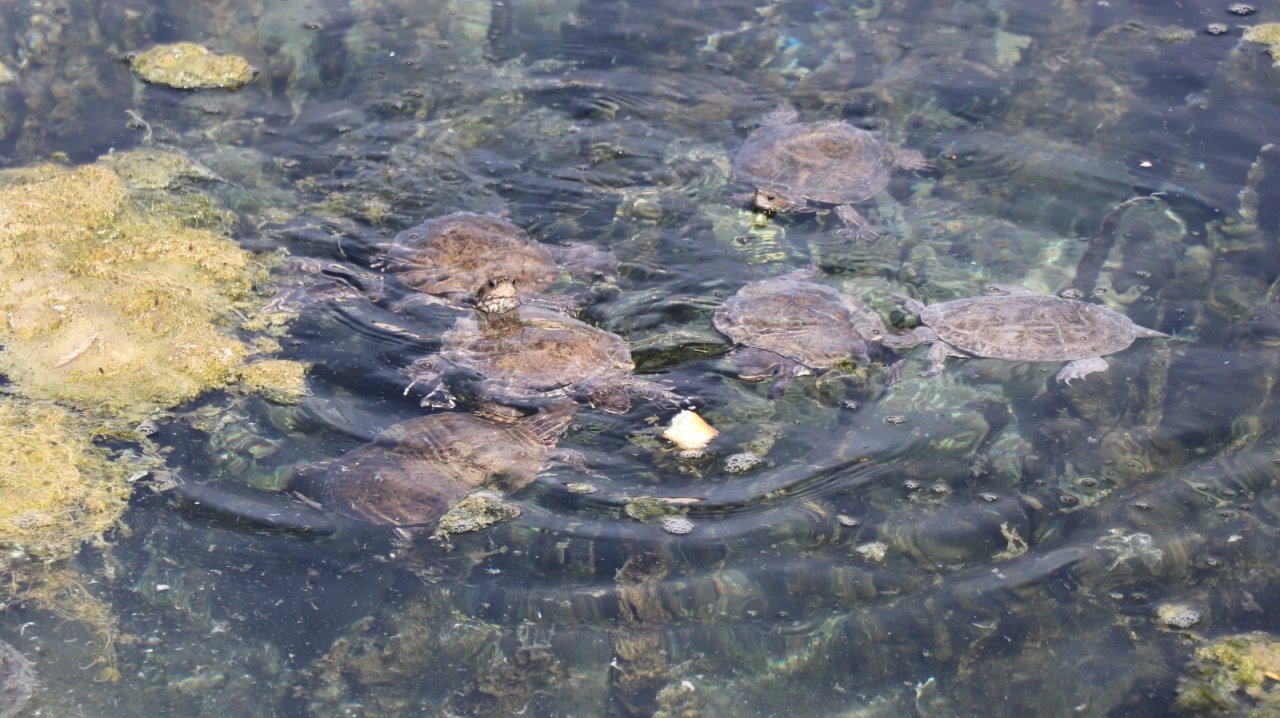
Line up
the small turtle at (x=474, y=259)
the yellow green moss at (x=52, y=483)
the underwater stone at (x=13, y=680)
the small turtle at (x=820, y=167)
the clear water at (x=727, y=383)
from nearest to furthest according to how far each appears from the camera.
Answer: the underwater stone at (x=13, y=680), the clear water at (x=727, y=383), the yellow green moss at (x=52, y=483), the small turtle at (x=474, y=259), the small turtle at (x=820, y=167)

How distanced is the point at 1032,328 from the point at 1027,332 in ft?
0.14

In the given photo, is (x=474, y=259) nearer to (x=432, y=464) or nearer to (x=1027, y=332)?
(x=432, y=464)

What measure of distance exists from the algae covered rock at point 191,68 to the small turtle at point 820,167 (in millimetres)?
3904

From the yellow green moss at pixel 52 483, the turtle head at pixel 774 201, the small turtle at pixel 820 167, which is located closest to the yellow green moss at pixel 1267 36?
the small turtle at pixel 820 167

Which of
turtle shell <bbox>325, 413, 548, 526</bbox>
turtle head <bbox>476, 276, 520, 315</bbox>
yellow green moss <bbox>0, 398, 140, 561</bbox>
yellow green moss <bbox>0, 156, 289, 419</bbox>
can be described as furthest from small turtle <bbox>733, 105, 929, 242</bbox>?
yellow green moss <bbox>0, 398, 140, 561</bbox>

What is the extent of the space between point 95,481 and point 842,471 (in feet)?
11.4

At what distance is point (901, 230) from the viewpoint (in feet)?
23.3

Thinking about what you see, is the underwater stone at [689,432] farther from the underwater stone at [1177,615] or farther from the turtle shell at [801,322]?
the underwater stone at [1177,615]

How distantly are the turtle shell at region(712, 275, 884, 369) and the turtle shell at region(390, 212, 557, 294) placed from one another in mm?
1128

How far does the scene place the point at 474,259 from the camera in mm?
6496

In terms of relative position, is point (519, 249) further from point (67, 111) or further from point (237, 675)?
point (67, 111)

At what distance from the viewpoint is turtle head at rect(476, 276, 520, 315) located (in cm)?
580

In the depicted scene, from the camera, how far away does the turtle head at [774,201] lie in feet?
23.4

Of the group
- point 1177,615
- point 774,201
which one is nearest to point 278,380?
point 774,201
